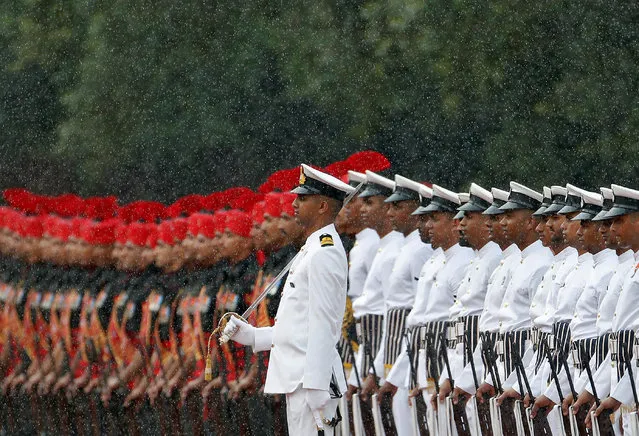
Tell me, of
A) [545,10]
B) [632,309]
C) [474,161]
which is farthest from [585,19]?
[632,309]

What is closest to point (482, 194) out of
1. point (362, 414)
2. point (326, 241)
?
point (362, 414)

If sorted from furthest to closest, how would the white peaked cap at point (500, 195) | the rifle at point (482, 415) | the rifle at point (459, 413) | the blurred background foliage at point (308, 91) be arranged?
the blurred background foliage at point (308, 91) < the white peaked cap at point (500, 195) < the rifle at point (459, 413) < the rifle at point (482, 415)

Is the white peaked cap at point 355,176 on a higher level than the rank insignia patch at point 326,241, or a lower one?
higher

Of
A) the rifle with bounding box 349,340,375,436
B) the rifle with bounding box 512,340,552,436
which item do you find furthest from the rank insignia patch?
the rifle with bounding box 349,340,375,436

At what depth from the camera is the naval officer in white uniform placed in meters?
8.77

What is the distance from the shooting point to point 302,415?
346 inches

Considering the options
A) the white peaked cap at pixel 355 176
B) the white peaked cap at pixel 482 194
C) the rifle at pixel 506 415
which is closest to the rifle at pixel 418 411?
the rifle at pixel 506 415

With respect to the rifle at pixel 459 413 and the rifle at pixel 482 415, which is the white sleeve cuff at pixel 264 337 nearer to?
the rifle at pixel 482 415

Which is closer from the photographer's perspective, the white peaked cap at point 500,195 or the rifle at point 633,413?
the rifle at point 633,413

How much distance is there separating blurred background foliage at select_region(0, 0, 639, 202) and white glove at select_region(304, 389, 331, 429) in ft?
22.7

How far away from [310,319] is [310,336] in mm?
88

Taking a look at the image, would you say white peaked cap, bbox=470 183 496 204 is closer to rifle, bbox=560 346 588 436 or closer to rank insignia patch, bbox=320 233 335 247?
rifle, bbox=560 346 588 436

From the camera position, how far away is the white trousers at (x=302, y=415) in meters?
8.77

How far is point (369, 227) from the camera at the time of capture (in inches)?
513
